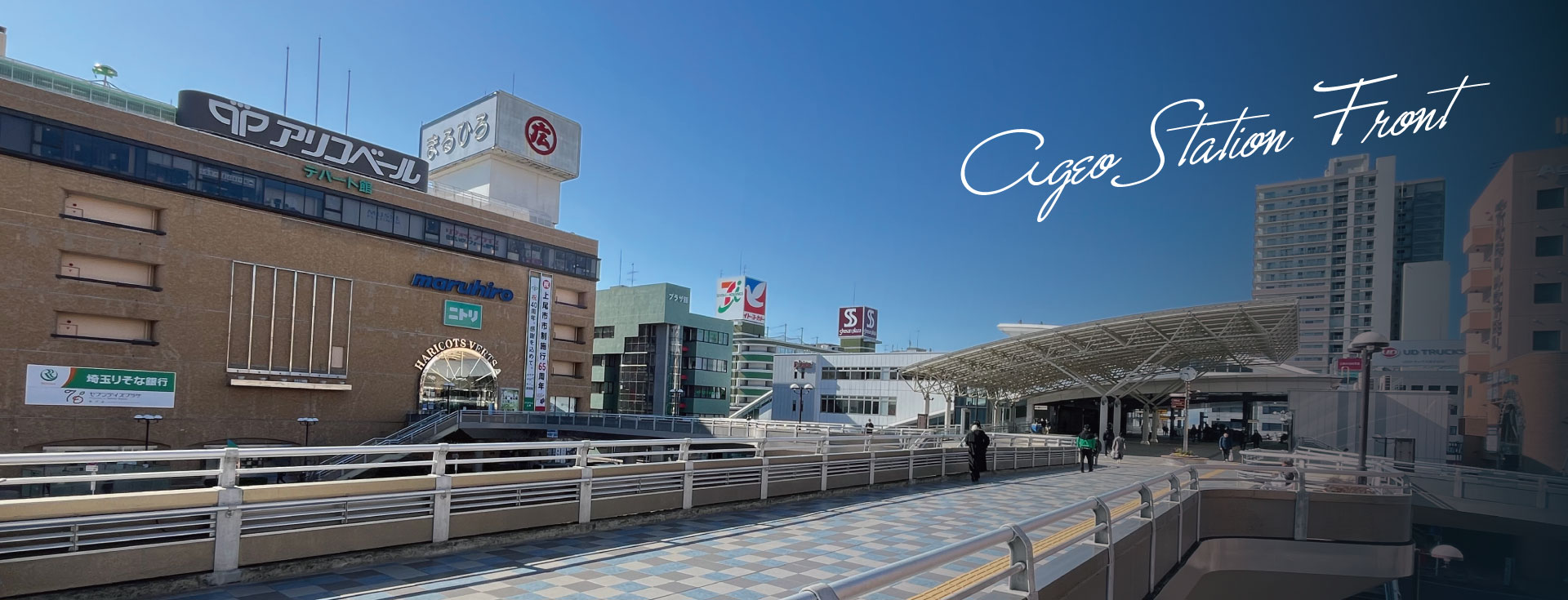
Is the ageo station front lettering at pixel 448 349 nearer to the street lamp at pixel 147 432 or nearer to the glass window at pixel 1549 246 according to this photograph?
the street lamp at pixel 147 432

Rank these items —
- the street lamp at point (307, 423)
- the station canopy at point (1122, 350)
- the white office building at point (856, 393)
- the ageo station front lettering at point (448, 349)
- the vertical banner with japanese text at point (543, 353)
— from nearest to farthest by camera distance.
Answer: the street lamp at point (307, 423) < the station canopy at point (1122, 350) < the ageo station front lettering at point (448, 349) < the vertical banner with japanese text at point (543, 353) < the white office building at point (856, 393)

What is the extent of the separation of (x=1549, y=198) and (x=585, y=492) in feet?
49.4

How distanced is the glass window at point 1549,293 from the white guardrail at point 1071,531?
3880 millimetres

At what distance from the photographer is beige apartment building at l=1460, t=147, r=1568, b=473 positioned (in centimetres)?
1276

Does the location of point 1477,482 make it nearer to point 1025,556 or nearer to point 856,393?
point 1025,556

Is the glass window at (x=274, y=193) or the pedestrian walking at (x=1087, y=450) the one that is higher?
the glass window at (x=274, y=193)

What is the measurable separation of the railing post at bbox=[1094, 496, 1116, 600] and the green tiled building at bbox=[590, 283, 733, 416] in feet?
217

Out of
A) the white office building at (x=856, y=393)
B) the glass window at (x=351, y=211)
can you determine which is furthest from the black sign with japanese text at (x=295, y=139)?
the white office building at (x=856, y=393)

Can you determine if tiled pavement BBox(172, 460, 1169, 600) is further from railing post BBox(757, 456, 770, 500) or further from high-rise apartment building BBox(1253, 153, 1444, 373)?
high-rise apartment building BBox(1253, 153, 1444, 373)

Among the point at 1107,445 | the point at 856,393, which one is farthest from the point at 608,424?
the point at 856,393

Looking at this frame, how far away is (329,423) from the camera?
38.3 meters

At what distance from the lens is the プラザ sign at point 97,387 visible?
97.6 feet

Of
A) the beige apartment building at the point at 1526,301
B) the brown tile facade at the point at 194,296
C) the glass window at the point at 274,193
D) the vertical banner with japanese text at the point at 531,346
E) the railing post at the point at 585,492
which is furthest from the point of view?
the vertical banner with japanese text at the point at 531,346

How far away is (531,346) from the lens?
48.8m
